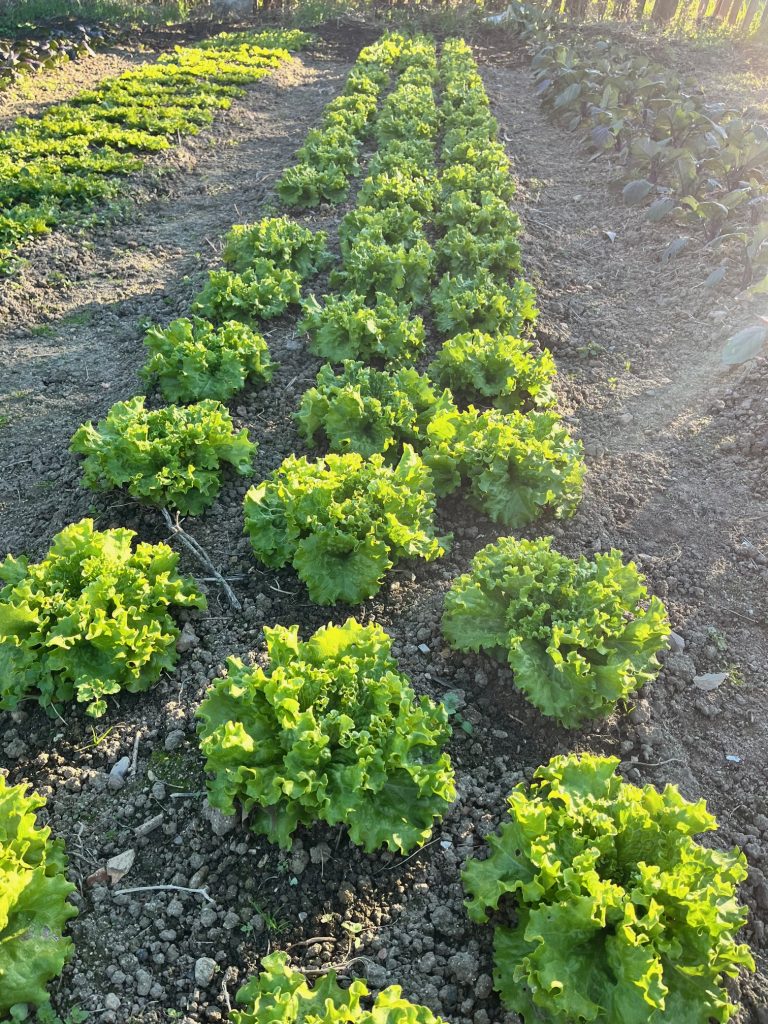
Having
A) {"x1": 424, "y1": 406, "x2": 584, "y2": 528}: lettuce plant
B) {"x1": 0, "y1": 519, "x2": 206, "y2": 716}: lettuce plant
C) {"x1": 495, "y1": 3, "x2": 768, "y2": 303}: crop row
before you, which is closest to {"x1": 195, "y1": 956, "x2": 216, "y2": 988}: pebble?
{"x1": 0, "y1": 519, "x2": 206, "y2": 716}: lettuce plant

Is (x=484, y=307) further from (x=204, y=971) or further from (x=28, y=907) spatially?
(x=28, y=907)

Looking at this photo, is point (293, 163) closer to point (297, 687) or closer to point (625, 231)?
point (625, 231)

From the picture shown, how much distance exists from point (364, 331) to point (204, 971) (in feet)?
18.2

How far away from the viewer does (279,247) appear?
902 centimetres

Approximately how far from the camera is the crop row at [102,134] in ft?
35.2

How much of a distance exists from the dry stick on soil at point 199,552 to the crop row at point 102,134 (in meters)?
5.54

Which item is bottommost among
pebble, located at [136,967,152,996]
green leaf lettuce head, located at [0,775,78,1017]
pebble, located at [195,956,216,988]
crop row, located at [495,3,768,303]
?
pebble, located at [136,967,152,996]

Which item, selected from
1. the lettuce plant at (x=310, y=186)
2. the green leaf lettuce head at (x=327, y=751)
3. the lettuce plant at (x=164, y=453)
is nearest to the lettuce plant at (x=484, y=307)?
the lettuce plant at (x=164, y=453)

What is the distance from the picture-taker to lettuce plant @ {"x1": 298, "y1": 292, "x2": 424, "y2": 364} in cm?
731

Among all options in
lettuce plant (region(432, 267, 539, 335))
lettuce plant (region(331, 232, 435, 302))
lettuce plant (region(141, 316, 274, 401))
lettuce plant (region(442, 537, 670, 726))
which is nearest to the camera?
lettuce plant (region(442, 537, 670, 726))

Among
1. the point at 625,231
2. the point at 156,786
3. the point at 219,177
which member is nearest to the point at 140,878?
the point at 156,786

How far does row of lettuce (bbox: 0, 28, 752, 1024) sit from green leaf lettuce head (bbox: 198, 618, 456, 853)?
0.5 inches

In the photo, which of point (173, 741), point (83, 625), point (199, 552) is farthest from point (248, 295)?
point (173, 741)

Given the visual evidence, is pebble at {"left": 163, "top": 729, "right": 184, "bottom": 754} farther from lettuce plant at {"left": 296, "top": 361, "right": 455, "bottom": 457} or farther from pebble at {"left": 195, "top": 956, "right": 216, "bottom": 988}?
lettuce plant at {"left": 296, "top": 361, "right": 455, "bottom": 457}
